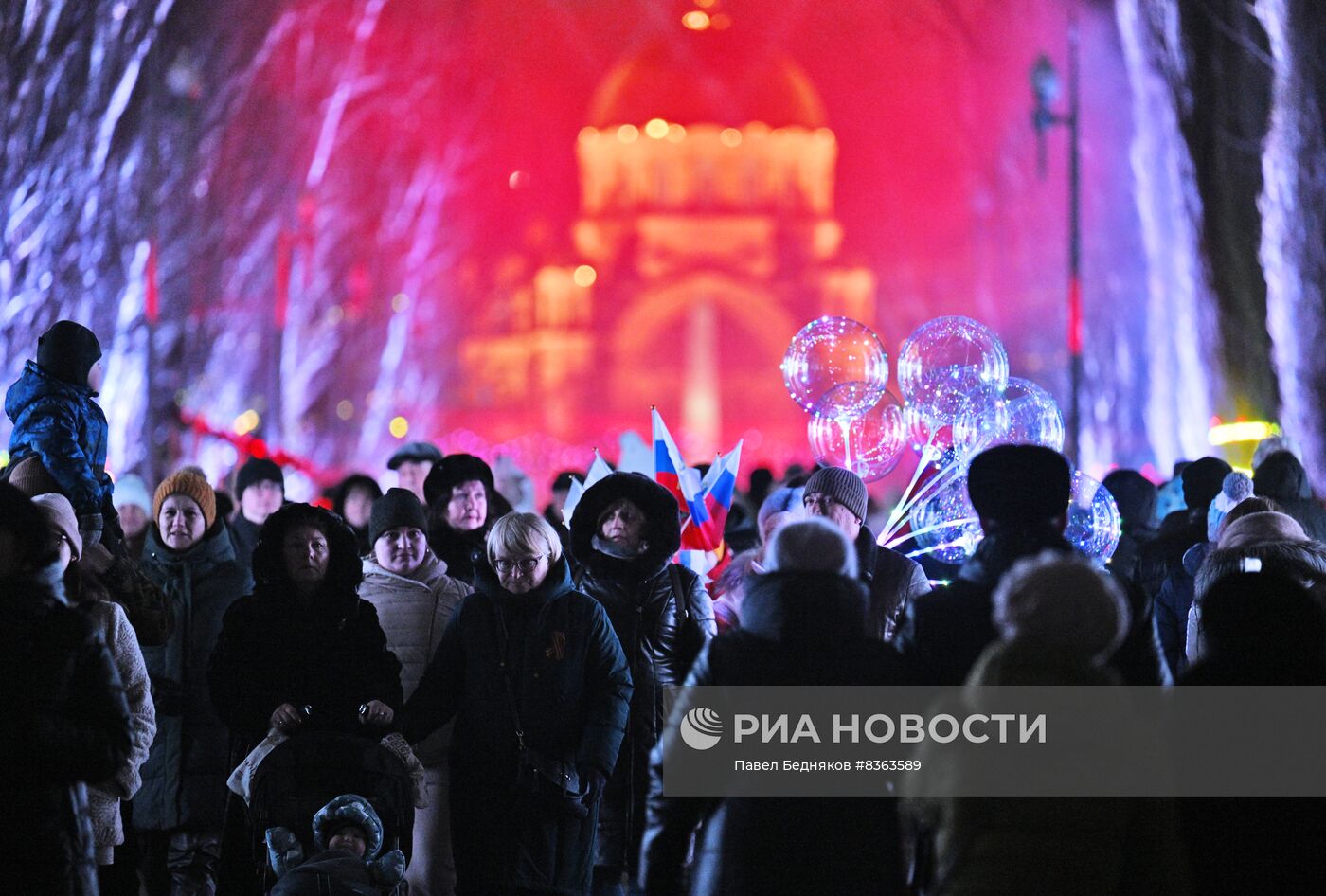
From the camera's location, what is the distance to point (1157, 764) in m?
4.41

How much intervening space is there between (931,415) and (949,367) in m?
0.23

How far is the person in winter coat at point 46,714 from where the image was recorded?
14.9ft

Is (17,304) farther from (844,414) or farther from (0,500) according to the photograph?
(0,500)

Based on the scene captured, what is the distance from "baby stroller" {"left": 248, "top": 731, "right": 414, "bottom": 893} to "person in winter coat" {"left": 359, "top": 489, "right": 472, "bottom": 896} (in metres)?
0.76

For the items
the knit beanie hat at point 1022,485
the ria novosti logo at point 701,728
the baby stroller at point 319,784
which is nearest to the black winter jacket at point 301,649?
the baby stroller at point 319,784

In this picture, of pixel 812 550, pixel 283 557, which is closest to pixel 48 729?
pixel 812 550

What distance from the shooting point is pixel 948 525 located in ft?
25.6

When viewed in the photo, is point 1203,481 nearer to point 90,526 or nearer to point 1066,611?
point 90,526

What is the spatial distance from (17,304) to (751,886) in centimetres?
1366

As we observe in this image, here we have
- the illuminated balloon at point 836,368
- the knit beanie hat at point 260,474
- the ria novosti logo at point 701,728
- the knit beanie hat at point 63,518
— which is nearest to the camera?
the ria novosti logo at point 701,728

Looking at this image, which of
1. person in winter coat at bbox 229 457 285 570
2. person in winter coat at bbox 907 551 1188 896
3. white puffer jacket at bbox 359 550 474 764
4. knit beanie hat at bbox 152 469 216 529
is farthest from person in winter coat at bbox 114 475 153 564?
person in winter coat at bbox 907 551 1188 896

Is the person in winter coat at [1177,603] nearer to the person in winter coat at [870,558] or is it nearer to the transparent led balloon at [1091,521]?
the transparent led balloon at [1091,521]

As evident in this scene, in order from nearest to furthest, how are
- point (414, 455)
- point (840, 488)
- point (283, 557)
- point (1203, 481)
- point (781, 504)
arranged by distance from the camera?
point (283, 557) < point (840, 488) < point (781, 504) < point (1203, 481) < point (414, 455)

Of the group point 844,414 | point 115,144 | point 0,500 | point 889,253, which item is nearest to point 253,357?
point 115,144
